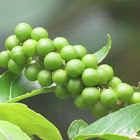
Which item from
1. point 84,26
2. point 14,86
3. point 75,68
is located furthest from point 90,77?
point 84,26

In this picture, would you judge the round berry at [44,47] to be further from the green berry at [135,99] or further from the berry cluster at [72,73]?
the green berry at [135,99]

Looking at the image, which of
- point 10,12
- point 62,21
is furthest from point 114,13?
point 10,12

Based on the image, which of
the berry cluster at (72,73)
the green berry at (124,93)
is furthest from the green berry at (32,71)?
the green berry at (124,93)

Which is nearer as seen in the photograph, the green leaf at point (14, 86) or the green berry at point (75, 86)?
the green berry at point (75, 86)

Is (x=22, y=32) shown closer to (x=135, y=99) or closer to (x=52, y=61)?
(x=52, y=61)

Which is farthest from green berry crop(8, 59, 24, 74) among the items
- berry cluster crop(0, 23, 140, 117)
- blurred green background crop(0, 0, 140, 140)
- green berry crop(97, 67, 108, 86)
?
blurred green background crop(0, 0, 140, 140)

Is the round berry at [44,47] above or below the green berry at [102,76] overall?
above
